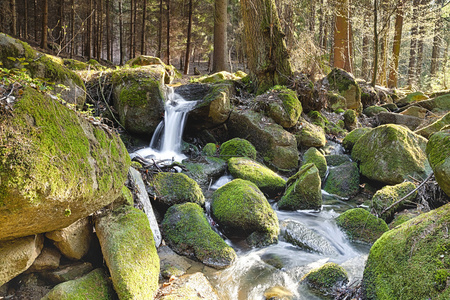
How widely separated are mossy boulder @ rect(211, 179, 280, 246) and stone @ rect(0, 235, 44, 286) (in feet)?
9.46

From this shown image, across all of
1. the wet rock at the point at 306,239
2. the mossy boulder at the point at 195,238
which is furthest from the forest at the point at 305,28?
the wet rock at the point at 306,239

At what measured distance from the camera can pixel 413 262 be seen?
9.17 feet

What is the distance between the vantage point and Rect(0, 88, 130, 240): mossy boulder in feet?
7.02

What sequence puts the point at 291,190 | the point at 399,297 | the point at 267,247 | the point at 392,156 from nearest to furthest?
1. the point at 399,297
2. the point at 267,247
3. the point at 291,190
4. the point at 392,156

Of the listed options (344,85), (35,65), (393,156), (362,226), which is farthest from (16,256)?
(344,85)

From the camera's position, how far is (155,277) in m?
3.40

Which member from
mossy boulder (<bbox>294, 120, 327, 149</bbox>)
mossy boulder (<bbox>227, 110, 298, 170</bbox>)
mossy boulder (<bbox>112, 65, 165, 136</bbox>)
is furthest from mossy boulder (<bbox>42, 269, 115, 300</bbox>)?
mossy boulder (<bbox>294, 120, 327, 149</bbox>)

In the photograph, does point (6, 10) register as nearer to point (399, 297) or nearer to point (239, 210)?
point (239, 210)

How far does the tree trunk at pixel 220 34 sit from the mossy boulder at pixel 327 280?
15.2 m

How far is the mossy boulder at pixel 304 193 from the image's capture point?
20.6 feet

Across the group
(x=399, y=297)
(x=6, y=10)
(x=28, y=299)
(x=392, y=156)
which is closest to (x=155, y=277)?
(x=28, y=299)

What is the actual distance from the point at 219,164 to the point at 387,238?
15.2 ft

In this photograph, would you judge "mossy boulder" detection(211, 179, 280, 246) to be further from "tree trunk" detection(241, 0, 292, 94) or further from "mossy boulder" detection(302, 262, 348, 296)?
"tree trunk" detection(241, 0, 292, 94)

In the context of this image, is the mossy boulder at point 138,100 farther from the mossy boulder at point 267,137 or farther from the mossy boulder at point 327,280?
the mossy boulder at point 327,280
